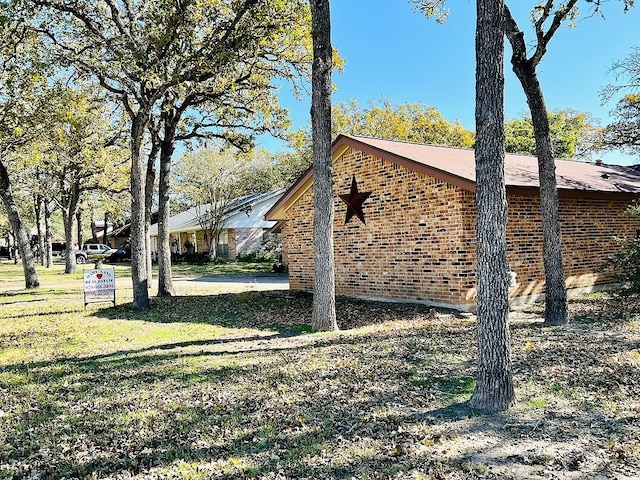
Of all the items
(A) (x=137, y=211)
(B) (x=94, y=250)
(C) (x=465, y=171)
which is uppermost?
(C) (x=465, y=171)

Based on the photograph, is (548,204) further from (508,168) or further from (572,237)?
(572,237)

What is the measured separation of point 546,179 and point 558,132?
1103 inches

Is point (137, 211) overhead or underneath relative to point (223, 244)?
overhead

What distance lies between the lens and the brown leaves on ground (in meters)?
3.66

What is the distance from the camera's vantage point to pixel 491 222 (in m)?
4.54

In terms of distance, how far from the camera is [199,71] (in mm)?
10523

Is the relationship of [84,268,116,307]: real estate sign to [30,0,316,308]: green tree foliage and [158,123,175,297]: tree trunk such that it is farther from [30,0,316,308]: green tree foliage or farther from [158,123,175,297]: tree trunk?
[158,123,175,297]: tree trunk

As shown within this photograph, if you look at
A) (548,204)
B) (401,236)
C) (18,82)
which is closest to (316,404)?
(548,204)

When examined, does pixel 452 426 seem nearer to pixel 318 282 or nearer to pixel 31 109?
pixel 318 282

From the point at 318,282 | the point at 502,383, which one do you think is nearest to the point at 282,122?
the point at 318,282

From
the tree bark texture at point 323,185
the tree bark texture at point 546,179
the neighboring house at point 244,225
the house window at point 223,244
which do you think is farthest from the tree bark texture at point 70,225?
the tree bark texture at point 546,179

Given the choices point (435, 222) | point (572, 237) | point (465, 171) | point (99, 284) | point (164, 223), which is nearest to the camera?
point (465, 171)

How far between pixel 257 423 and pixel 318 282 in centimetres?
445

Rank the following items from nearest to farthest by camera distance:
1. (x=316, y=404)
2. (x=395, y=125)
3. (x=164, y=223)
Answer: (x=316, y=404)
(x=164, y=223)
(x=395, y=125)
